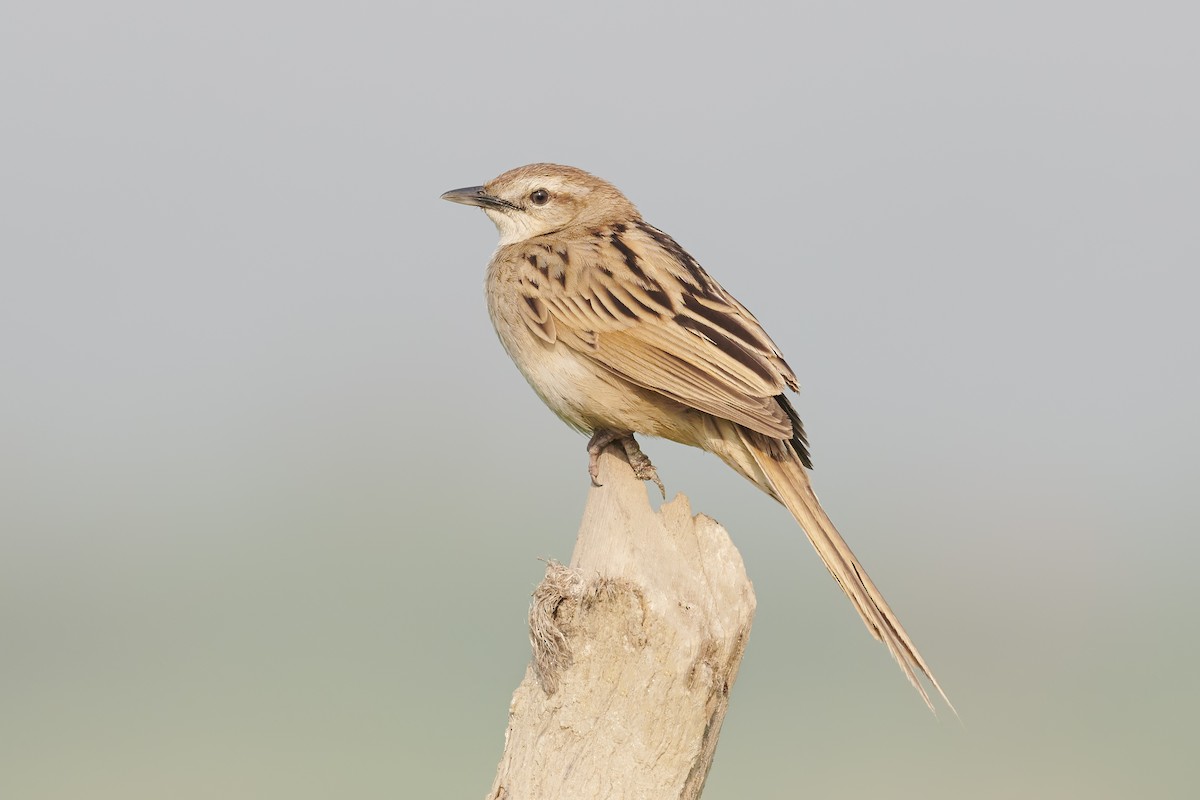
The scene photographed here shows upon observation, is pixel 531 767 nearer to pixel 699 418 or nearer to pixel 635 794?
pixel 635 794

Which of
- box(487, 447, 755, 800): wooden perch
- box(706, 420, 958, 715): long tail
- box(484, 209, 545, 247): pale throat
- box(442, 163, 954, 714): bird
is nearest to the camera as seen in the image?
box(487, 447, 755, 800): wooden perch

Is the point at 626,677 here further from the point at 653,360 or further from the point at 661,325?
the point at 661,325

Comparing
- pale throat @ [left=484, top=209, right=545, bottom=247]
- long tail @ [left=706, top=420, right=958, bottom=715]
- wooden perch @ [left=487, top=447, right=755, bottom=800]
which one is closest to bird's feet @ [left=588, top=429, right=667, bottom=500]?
long tail @ [left=706, top=420, right=958, bottom=715]

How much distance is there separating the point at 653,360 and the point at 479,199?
2244mm

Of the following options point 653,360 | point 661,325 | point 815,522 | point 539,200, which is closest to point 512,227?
point 539,200

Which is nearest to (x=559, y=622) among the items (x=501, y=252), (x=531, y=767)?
(x=531, y=767)

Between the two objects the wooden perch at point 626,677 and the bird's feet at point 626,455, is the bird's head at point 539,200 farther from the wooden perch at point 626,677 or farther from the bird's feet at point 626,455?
the wooden perch at point 626,677

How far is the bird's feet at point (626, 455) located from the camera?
5.77m

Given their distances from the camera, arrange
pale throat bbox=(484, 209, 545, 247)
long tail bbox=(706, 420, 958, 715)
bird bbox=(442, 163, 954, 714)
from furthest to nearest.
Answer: pale throat bbox=(484, 209, 545, 247)
bird bbox=(442, 163, 954, 714)
long tail bbox=(706, 420, 958, 715)

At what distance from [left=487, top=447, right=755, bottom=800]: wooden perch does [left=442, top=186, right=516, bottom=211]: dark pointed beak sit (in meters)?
3.75

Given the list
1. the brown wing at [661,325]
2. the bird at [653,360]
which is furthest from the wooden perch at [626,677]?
the brown wing at [661,325]

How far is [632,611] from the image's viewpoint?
4.29 m

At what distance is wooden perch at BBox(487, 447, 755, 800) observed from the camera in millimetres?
Result: 4250

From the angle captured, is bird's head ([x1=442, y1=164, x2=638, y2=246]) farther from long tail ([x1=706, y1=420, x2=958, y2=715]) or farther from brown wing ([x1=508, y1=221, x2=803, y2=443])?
long tail ([x1=706, y1=420, x2=958, y2=715])
